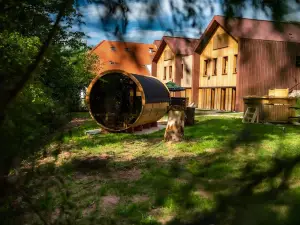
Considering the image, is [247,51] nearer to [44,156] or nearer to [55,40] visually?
[55,40]

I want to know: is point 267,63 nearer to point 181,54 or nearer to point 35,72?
point 181,54

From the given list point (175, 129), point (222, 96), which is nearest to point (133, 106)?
point (222, 96)

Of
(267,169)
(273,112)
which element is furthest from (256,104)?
(267,169)

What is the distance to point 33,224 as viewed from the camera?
4.70ft

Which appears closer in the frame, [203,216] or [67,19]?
[67,19]

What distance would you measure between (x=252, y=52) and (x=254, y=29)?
0.08 metres

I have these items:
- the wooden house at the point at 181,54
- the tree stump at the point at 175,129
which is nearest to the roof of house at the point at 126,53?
the wooden house at the point at 181,54

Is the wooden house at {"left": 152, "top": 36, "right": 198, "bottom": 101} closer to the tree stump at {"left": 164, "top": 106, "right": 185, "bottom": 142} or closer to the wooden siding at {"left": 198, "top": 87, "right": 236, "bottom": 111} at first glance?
the wooden siding at {"left": 198, "top": 87, "right": 236, "bottom": 111}

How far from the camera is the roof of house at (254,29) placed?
1.21 m

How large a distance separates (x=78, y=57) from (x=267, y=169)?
2.63ft

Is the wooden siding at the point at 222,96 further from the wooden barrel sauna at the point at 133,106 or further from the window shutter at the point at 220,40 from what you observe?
the wooden barrel sauna at the point at 133,106

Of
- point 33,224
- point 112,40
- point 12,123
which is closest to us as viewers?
point 12,123

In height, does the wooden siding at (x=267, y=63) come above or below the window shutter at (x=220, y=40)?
below

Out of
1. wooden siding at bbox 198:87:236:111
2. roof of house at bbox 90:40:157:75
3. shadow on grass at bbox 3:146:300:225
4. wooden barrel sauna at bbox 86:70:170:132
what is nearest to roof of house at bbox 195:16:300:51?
roof of house at bbox 90:40:157:75
